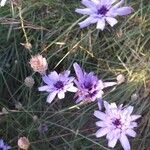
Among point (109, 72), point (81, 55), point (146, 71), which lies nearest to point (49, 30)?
point (81, 55)

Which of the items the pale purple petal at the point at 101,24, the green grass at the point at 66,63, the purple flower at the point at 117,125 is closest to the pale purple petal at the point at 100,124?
the purple flower at the point at 117,125

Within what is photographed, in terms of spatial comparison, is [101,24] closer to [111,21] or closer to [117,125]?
[111,21]

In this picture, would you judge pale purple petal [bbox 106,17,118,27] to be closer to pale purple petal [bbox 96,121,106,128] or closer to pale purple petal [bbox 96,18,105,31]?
pale purple petal [bbox 96,18,105,31]

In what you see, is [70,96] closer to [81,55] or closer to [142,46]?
[81,55]

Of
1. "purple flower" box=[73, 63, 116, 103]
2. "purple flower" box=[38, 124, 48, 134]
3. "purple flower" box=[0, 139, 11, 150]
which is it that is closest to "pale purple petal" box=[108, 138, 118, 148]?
"purple flower" box=[73, 63, 116, 103]

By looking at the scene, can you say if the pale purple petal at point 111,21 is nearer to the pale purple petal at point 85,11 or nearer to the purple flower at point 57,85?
the pale purple petal at point 85,11

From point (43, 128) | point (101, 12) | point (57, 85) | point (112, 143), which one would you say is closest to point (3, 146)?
point (43, 128)
